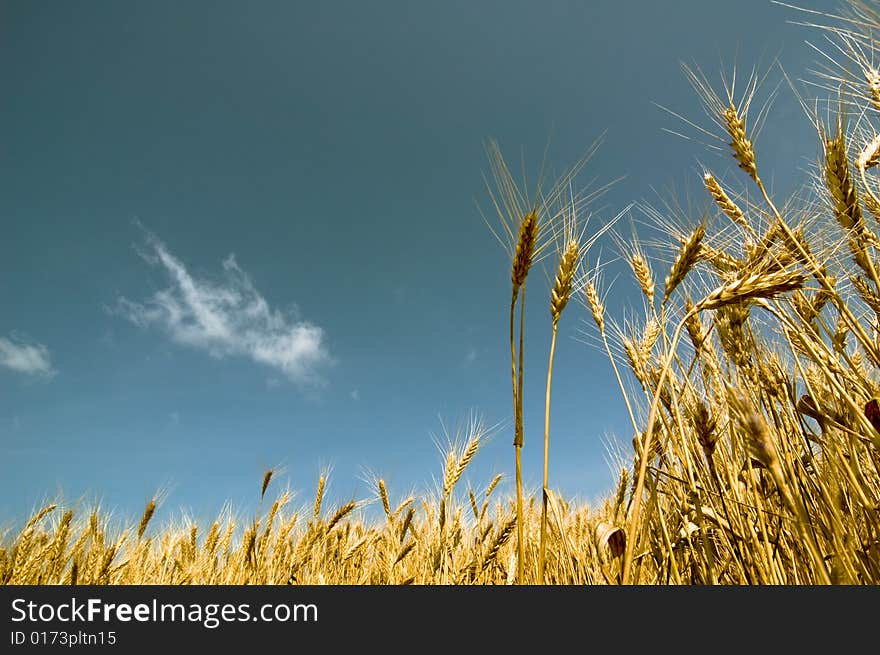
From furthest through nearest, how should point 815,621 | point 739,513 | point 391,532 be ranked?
1. point 391,532
2. point 739,513
3. point 815,621

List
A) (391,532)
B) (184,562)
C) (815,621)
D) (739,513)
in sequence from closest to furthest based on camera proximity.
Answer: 1. (815,621)
2. (739,513)
3. (391,532)
4. (184,562)

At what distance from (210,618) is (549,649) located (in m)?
0.97

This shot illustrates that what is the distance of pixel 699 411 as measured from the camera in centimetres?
166

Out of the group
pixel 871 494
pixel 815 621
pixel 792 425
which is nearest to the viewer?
pixel 815 621

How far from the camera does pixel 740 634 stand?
1094mm

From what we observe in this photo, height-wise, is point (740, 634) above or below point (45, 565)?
below

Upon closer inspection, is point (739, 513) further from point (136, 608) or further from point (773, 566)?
point (136, 608)

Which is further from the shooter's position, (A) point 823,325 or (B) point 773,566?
(A) point 823,325

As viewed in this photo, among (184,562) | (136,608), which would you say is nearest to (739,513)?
(136,608)

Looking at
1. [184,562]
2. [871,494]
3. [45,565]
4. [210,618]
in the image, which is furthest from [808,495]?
[45,565]

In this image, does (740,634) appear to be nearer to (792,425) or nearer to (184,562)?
(792,425)

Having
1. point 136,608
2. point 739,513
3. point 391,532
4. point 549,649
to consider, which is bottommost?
point 549,649

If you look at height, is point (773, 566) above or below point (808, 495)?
below

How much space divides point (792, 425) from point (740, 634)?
1.00m
